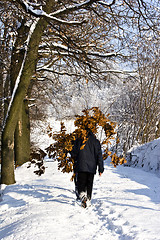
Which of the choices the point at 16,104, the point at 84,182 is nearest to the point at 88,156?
the point at 84,182

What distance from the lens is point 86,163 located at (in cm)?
439

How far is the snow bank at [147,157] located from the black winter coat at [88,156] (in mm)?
4256

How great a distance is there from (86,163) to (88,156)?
0.15 m

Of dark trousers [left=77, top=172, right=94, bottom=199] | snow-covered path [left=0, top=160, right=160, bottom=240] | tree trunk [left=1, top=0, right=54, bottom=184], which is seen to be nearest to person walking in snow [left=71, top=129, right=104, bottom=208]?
dark trousers [left=77, top=172, right=94, bottom=199]

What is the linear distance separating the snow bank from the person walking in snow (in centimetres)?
423

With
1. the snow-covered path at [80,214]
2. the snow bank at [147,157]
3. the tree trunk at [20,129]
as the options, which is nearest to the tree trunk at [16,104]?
the snow-covered path at [80,214]

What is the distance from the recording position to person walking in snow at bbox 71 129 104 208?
438 centimetres

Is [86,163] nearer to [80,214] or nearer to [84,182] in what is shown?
[84,182]

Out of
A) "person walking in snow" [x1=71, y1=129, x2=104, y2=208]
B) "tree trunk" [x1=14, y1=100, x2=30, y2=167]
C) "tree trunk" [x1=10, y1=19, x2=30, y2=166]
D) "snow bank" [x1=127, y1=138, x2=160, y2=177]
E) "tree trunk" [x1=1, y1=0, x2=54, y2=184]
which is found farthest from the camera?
"tree trunk" [x1=14, y1=100, x2=30, y2=167]

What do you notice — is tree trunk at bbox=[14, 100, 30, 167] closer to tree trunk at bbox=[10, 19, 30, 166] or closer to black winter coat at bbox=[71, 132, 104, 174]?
tree trunk at bbox=[10, 19, 30, 166]

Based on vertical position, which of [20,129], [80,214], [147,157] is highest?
[20,129]

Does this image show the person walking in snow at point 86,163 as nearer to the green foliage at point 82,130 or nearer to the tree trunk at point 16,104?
the green foliage at point 82,130

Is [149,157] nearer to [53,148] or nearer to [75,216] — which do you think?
[53,148]

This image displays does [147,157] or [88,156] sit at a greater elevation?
[88,156]
